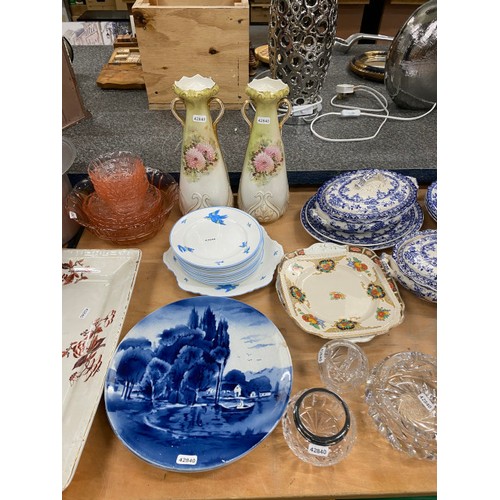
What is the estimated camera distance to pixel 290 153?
1012 mm

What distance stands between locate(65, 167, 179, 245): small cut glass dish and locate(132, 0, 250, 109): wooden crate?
37 centimetres

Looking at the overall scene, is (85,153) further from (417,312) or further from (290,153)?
(417,312)

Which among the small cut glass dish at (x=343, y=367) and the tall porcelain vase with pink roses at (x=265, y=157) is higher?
the tall porcelain vase with pink roses at (x=265, y=157)

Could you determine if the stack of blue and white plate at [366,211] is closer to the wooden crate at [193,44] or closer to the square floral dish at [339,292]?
the square floral dish at [339,292]

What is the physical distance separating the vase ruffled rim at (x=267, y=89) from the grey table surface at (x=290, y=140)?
9.6 inches

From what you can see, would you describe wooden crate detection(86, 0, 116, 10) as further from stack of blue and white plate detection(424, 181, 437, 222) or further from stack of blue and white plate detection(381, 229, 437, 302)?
stack of blue and white plate detection(381, 229, 437, 302)

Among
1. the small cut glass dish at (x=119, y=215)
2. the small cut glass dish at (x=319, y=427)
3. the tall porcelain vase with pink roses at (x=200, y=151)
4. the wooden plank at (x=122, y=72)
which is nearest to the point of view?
the small cut glass dish at (x=319, y=427)

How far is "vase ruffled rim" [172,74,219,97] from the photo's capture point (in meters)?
0.73

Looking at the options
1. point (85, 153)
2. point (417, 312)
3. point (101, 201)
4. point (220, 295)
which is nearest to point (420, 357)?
point (417, 312)

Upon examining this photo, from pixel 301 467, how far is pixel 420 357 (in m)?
0.26

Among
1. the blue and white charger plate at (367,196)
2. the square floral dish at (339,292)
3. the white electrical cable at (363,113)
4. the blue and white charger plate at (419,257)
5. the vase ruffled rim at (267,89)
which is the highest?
the vase ruffled rim at (267,89)

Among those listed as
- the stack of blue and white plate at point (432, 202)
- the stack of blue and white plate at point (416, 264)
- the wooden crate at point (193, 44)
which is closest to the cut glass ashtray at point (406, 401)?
the stack of blue and white plate at point (416, 264)

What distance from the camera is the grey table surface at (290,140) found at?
38.9 inches

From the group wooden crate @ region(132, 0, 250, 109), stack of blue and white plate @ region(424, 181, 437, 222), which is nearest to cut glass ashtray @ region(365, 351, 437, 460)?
stack of blue and white plate @ region(424, 181, 437, 222)
